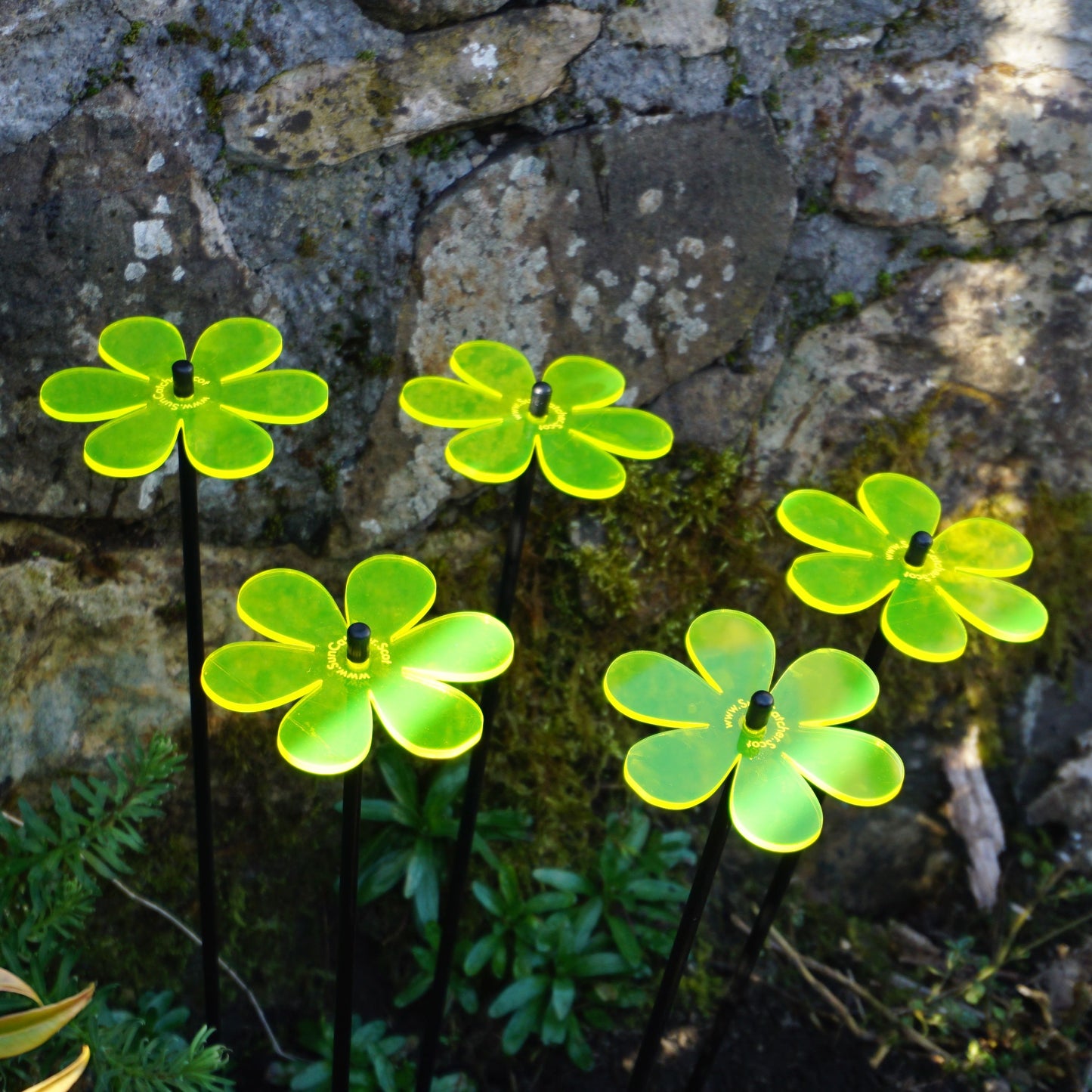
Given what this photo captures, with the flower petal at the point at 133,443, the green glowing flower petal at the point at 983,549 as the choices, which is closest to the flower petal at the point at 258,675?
the flower petal at the point at 133,443

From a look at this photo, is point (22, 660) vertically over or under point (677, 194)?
under

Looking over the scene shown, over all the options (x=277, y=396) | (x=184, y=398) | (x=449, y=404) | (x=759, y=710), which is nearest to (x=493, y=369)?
(x=449, y=404)

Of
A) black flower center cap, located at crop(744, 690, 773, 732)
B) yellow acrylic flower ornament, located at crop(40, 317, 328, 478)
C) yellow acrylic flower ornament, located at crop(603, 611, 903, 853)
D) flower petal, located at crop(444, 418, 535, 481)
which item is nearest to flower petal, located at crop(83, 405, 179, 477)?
yellow acrylic flower ornament, located at crop(40, 317, 328, 478)

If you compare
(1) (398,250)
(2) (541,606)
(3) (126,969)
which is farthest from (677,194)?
(3) (126,969)

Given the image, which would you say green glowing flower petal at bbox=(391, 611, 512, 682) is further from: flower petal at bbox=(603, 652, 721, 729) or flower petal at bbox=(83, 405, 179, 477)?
flower petal at bbox=(83, 405, 179, 477)

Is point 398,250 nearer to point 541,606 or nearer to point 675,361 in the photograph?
point 675,361
